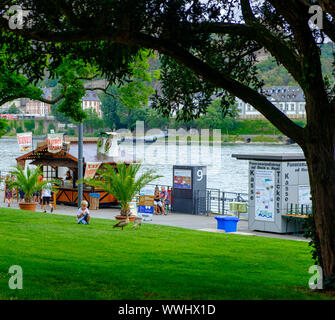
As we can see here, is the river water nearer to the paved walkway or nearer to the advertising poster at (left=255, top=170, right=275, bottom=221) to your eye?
the paved walkway

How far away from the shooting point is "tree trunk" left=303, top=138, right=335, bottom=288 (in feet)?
26.0

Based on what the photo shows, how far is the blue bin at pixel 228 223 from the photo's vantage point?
22.3 m

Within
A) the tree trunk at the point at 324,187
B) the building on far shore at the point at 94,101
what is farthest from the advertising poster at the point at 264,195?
the building on far shore at the point at 94,101

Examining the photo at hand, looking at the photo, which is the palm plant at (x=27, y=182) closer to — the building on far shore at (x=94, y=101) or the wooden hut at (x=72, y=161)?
the wooden hut at (x=72, y=161)

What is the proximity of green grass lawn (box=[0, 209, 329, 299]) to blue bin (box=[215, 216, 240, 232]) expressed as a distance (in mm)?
4481

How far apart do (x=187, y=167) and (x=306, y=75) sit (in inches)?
898

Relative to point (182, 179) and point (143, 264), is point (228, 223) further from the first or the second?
point (143, 264)

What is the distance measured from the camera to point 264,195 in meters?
22.6

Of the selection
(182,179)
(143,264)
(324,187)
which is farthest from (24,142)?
(324,187)

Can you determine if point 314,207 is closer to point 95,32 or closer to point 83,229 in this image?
point 95,32

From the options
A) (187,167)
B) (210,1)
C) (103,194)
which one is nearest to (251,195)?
(187,167)

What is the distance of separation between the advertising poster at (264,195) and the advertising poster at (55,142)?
13146 millimetres

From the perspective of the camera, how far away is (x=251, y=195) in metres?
23.1

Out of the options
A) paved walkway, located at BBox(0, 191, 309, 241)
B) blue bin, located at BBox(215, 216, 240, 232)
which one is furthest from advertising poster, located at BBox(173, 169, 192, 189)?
blue bin, located at BBox(215, 216, 240, 232)
